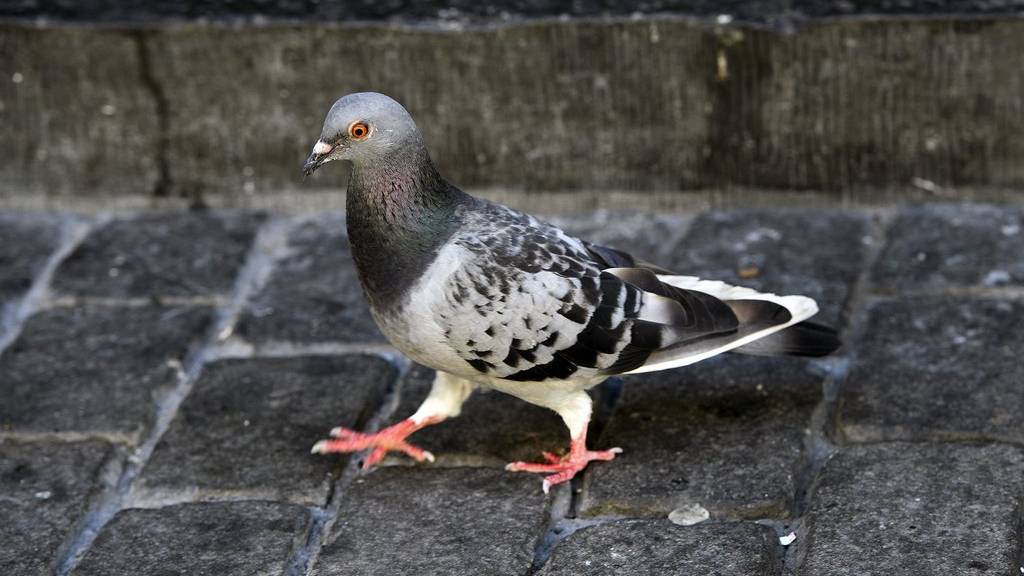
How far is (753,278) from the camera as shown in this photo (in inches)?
190

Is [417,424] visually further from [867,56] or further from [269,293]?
[867,56]

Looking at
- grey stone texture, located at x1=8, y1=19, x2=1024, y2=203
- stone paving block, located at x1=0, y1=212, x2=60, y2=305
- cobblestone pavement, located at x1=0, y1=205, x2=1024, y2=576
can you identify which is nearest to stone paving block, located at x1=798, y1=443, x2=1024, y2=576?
cobblestone pavement, located at x1=0, y1=205, x2=1024, y2=576

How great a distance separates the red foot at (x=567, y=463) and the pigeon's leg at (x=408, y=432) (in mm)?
275

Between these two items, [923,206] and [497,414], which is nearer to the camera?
[497,414]

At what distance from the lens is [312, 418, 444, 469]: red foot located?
13.2 feet

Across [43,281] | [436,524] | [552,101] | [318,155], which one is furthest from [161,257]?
[436,524]

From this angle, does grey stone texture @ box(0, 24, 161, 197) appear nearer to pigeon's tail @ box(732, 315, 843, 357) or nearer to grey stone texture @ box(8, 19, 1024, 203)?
grey stone texture @ box(8, 19, 1024, 203)

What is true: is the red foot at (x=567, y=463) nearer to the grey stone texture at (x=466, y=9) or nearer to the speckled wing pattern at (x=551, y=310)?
the speckled wing pattern at (x=551, y=310)

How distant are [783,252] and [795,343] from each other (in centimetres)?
105

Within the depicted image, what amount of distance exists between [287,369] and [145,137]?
1.54 m

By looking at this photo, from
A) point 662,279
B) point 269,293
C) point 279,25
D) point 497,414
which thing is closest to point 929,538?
point 662,279

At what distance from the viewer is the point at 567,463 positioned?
3.91 meters

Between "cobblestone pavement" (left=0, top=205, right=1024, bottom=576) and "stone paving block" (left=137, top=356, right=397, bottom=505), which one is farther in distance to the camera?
"stone paving block" (left=137, top=356, right=397, bottom=505)

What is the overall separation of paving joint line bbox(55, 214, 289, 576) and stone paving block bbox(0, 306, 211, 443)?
35mm
